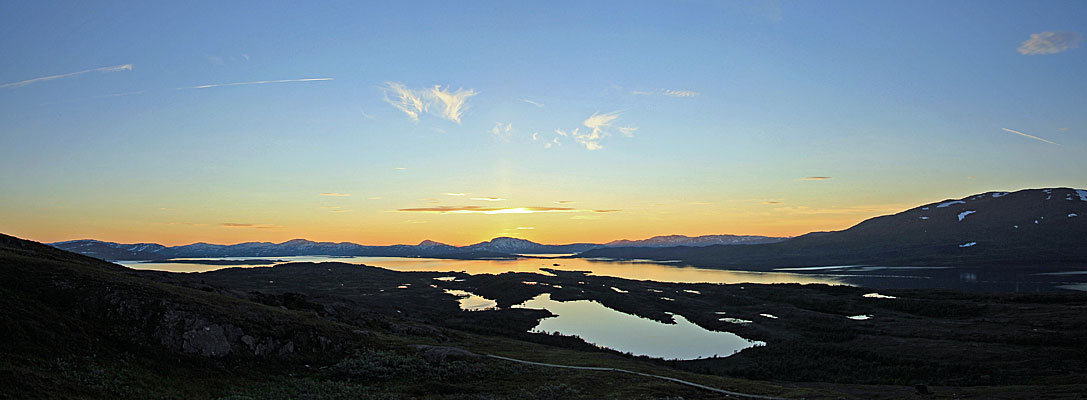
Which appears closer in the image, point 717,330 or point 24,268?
point 24,268

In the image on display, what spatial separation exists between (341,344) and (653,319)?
59.8 meters

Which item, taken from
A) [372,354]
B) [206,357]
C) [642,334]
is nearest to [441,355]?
[372,354]

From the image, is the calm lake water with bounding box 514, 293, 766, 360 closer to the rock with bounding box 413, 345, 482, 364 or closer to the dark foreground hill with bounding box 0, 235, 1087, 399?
the dark foreground hill with bounding box 0, 235, 1087, 399

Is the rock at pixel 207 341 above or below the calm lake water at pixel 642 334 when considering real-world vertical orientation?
above

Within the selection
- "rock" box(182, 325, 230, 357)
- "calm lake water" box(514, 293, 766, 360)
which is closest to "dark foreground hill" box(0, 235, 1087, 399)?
"rock" box(182, 325, 230, 357)

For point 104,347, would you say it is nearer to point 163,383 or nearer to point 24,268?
point 163,383

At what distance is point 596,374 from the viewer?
3319 centimetres

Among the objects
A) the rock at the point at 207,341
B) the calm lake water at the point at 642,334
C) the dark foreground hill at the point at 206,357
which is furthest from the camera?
the calm lake water at the point at 642,334

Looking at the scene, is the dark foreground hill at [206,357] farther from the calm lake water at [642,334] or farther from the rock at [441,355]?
the calm lake water at [642,334]

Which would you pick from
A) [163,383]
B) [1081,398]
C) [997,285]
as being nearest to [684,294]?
[997,285]

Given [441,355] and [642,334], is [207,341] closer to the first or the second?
[441,355]

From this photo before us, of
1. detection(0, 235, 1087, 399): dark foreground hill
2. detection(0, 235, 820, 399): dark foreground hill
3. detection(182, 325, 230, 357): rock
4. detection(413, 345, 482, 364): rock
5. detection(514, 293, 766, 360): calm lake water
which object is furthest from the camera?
detection(514, 293, 766, 360): calm lake water

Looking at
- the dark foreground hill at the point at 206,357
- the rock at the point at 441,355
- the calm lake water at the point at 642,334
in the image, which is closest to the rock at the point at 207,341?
the dark foreground hill at the point at 206,357

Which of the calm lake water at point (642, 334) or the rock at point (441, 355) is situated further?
the calm lake water at point (642, 334)
